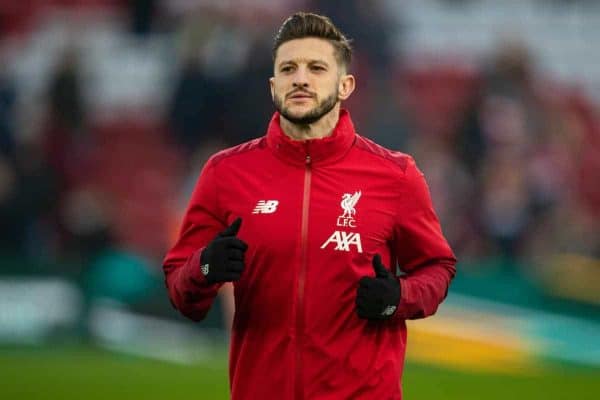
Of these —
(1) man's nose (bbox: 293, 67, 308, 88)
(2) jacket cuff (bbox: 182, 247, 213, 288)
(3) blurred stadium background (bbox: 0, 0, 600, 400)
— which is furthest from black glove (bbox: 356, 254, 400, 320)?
(3) blurred stadium background (bbox: 0, 0, 600, 400)

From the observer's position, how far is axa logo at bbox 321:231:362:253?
4.76m

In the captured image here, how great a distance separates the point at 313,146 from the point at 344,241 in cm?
38

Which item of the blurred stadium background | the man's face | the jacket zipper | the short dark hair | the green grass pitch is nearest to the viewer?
the jacket zipper

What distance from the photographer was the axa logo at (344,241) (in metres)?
4.76

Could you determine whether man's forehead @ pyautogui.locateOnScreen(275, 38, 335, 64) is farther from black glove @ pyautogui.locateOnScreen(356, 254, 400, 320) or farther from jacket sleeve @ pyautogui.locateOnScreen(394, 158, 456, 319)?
black glove @ pyautogui.locateOnScreen(356, 254, 400, 320)

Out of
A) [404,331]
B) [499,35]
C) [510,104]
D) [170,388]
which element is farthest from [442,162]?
[404,331]

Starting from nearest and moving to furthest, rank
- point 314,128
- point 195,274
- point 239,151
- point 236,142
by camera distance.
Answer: point 195,274, point 314,128, point 239,151, point 236,142

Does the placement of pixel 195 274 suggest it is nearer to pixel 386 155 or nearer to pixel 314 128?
pixel 314 128

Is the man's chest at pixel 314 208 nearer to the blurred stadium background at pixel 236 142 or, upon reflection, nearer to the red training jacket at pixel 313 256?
the red training jacket at pixel 313 256

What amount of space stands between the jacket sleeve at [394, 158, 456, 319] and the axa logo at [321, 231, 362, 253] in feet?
0.67

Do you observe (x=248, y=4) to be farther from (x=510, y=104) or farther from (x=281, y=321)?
(x=281, y=321)

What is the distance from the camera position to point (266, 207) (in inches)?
191

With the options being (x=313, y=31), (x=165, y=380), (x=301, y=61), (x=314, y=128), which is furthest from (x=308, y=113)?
(x=165, y=380)

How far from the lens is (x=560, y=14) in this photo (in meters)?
15.1
